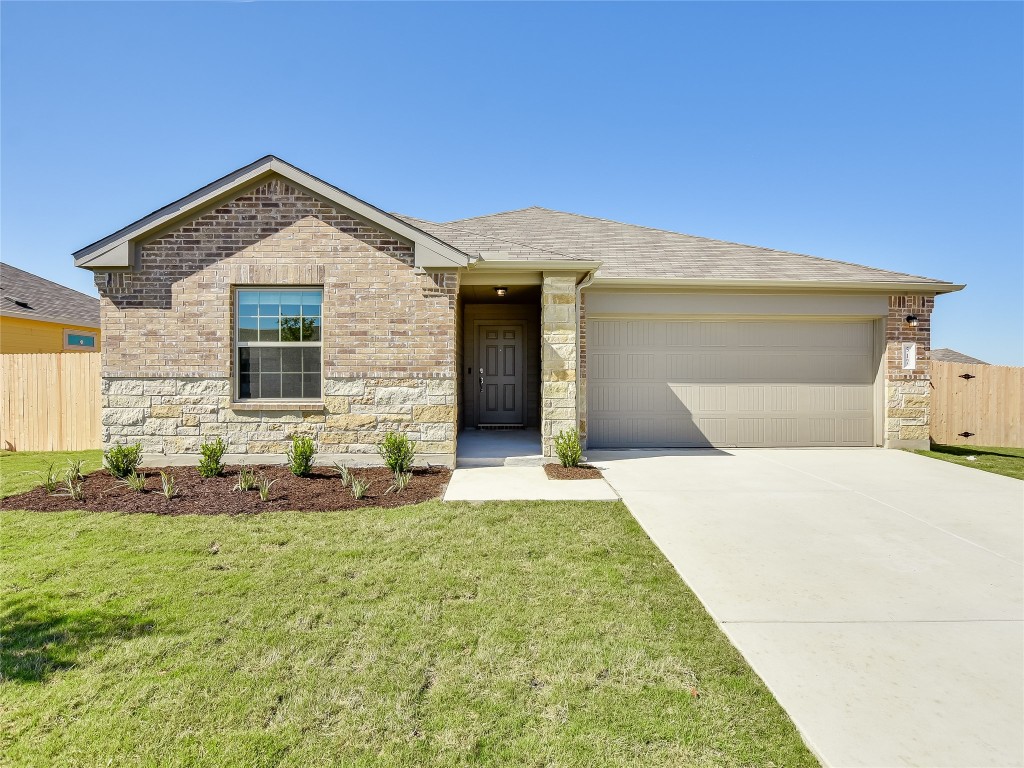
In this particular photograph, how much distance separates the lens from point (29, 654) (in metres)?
2.60

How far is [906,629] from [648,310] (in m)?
6.73

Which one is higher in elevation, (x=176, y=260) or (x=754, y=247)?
(x=754, y=247)

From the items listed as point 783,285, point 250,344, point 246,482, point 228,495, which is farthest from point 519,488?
point 783,285

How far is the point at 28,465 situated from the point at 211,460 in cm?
429

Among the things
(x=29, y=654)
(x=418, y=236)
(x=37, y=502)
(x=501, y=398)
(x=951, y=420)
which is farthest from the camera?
(x=501, y=398)

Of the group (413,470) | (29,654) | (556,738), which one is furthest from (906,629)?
(413,470)

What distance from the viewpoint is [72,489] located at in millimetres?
5684

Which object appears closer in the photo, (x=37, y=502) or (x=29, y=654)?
(x=29, y=654)

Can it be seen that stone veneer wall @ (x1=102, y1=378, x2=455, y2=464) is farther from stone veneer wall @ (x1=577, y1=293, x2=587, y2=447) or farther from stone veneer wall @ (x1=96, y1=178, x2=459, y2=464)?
stone veneer wall @ (x1=577, y1=293, x2=587, y2=447)

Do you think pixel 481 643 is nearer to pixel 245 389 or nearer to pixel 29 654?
pixel 29 654

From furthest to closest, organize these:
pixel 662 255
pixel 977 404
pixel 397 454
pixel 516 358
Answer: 1. pixel 516 358
2. pixel 977 404
3. pixel 662 255
4. pixel 397 454

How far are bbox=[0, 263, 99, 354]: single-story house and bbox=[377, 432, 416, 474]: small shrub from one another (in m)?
12.8

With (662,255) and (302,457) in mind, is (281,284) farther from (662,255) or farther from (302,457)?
(662,255)

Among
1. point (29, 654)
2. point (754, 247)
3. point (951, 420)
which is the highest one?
point (754, 247)
